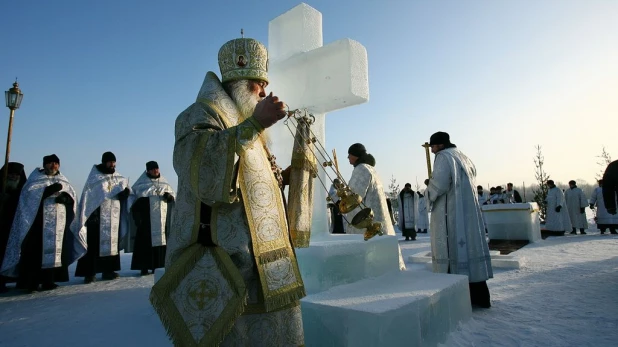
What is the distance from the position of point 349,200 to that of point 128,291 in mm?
4686

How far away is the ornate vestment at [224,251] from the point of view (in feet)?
5.16

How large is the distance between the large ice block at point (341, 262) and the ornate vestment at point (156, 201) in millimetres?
5206

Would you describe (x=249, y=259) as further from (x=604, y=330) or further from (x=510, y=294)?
(x=510, y=294)

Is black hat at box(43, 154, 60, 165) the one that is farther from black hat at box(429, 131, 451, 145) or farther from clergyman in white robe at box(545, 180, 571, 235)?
clergyman in white robe at box(545, 180, 571, 235)

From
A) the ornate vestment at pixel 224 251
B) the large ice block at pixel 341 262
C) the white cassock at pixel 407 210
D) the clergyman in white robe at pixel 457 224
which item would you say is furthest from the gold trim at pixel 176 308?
the white cassock at pixel 407 210

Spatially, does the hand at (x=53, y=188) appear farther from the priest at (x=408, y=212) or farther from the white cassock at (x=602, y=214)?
the white cassock at (x=602, y=214)

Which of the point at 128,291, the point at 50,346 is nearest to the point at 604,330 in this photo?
the point at 50,346

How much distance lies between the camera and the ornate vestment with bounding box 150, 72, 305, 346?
157 centimetres

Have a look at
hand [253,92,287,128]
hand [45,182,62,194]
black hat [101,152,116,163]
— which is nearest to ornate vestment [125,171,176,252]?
black hat [101,152,116,163]

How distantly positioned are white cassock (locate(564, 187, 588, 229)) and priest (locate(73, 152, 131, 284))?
16.5 m

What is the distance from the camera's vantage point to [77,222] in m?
6.54

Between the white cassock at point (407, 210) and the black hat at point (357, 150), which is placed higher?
the black hat at point (357, 150)

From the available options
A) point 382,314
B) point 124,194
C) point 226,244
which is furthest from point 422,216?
point 226,244

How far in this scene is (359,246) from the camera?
11.0 ft
